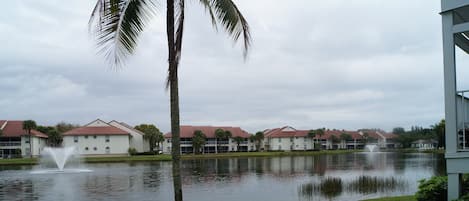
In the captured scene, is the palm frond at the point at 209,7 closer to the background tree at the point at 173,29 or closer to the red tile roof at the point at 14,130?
the background tree at the point at 173,29

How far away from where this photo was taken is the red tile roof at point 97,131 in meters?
85.2

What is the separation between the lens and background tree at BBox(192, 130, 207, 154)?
94.8 metres

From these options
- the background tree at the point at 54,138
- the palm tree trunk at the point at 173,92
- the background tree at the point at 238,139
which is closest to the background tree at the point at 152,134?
the background tree at the point at 54,138

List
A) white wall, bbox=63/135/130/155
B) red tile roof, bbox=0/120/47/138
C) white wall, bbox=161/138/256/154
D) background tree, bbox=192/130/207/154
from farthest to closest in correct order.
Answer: white wall, bbox=161/138/256/154 → background tree, bbox=192/130/207/154 → white wall, bbox=63/135/130/155 → red tile roof, bbox=0/120/47/138

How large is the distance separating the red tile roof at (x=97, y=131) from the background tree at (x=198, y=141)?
14828mm

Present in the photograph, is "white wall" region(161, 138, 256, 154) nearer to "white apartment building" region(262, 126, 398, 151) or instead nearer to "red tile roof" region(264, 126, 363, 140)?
"white apartment building" region(262, 126, 398, 151)

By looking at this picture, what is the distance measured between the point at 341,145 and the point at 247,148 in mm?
32461

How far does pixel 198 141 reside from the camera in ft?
311

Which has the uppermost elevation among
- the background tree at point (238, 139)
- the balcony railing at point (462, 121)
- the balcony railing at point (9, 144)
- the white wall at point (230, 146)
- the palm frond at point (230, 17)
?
the palm frond at point (230, 17)

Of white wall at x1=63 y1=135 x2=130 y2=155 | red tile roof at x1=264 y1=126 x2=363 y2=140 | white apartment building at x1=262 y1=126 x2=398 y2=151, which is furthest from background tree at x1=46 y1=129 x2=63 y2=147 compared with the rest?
red tile roof at x1=264 y1=126 x2=363 y2=140

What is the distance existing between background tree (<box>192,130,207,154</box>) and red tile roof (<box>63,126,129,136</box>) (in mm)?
14828

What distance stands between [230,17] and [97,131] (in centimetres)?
8189

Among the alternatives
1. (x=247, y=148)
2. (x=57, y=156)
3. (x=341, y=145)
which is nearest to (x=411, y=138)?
(x=341, y=145)

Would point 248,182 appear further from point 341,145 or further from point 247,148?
point 341,145
